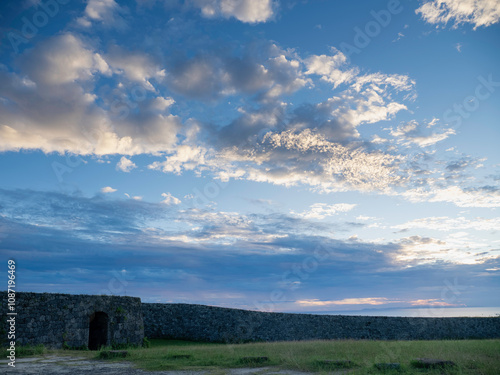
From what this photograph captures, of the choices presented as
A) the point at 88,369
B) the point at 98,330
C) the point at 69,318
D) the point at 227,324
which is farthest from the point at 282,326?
the point at 88,369

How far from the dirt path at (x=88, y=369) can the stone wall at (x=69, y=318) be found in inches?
161

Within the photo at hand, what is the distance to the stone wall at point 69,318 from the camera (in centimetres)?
1583

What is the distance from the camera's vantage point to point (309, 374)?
31.2ft

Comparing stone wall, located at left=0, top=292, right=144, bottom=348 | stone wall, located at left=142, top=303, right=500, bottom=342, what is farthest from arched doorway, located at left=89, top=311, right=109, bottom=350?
stone wall, located at left=142, top=303, right=500, bottom=342

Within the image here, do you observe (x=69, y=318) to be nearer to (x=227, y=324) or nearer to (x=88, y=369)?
(x=88, y=369)

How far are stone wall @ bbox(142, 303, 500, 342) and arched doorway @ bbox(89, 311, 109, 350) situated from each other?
4824 millimetres

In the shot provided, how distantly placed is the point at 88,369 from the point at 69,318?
317 inches

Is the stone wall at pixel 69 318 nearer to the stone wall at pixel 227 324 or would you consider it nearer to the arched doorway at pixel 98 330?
the stone wall at pixel 227 324

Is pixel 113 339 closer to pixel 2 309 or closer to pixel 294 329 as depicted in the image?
pixel 2 309

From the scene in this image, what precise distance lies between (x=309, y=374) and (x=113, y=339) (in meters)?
13.5

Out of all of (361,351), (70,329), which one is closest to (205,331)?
(70,329)

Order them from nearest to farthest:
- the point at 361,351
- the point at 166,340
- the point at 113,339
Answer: the point at 361,351, the point at 113,339, the point at 166,340

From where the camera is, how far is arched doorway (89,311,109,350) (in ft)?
63.2

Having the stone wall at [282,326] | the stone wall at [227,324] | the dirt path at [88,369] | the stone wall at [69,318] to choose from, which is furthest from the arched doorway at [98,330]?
the dirt path at [88,369]
